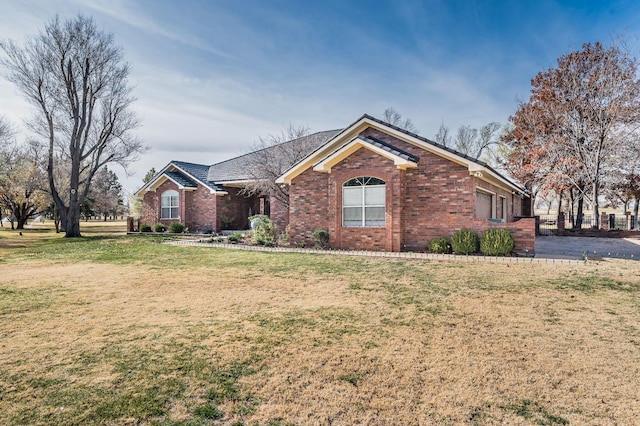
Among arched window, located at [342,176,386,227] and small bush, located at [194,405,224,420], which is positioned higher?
arched window, located at [342,176,386,227]

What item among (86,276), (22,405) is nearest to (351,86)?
(86,276)

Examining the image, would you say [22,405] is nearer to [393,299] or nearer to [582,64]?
[393,299]

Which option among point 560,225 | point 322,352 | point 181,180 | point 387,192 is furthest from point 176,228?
point 560,225

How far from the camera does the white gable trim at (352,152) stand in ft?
41.0

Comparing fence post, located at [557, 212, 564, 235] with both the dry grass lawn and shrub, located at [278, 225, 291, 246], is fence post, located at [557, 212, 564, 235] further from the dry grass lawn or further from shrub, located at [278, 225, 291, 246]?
shrub, located at [278, 225, 291, 246]

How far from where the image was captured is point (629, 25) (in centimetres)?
1791

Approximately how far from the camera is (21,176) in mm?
29656

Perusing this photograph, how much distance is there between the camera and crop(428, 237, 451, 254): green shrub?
12.3 meters

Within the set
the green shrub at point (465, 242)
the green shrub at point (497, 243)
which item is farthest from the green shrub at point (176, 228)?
the green shrub at point (497, 243)

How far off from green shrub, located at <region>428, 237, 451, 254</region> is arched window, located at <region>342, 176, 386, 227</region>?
2.01m

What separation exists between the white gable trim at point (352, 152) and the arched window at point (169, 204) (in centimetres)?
1549

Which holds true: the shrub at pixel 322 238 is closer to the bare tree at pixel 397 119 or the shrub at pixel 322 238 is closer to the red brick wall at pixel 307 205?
the red brick wall at pixel 307 205

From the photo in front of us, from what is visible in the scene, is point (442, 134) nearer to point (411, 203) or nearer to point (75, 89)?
point (411, 203)

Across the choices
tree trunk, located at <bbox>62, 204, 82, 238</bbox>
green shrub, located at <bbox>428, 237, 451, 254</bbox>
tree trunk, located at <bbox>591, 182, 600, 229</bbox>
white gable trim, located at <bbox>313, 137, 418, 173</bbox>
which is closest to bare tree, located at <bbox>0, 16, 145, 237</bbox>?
tree trunk, located at <bbox>62, 204, 82, 238</bbox>
